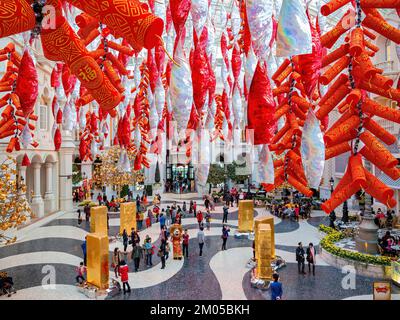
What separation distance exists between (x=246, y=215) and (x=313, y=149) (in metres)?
13.4

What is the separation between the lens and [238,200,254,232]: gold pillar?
51.4ft

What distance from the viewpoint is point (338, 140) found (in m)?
3.42

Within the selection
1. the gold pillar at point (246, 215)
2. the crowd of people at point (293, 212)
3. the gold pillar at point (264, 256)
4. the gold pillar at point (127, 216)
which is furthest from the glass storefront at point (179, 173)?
the gold pillar at point (264, 256)

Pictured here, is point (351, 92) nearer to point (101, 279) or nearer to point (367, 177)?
point (367, 177)

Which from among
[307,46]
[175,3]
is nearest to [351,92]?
[307,46]

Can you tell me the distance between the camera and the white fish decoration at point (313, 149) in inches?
114

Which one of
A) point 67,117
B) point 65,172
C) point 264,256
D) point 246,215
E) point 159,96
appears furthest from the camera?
point 65,172

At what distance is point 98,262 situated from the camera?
9133 millimetres

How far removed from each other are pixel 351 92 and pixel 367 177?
0.99m

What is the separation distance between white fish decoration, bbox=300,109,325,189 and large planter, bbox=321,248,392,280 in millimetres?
9733

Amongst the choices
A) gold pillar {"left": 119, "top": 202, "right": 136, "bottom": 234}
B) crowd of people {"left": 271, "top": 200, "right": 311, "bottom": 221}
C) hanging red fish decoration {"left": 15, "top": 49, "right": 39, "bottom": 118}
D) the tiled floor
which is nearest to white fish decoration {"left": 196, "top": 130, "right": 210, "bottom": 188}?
hanging red fish decoration {"left": 15, "top": 49, "right": 39, "bottom": 118}

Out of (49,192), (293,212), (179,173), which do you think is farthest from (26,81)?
(179,173)

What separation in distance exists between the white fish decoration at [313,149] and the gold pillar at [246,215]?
12.8 metres

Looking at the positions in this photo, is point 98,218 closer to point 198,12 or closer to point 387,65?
point 198,12
